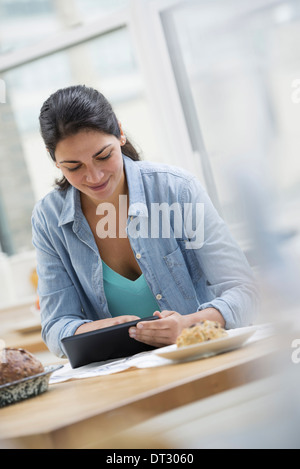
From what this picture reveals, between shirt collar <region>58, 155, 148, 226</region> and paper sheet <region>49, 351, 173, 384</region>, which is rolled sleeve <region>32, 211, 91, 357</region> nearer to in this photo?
shirt collar <region>58, 155, 148, 226</region>

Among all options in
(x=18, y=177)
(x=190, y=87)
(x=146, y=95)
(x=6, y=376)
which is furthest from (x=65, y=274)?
(x=18, y=177)

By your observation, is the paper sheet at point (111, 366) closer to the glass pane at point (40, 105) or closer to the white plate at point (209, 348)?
the white plate at point (209, 348)

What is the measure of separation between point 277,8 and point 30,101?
322 centimetres

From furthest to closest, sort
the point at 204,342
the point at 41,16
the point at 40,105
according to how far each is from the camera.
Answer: the point at 40,105 → the point at 41,16 → the point at 204,342

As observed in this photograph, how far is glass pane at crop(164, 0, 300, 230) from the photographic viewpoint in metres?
0.44

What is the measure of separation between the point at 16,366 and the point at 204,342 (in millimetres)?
312

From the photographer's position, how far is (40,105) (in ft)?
11.6

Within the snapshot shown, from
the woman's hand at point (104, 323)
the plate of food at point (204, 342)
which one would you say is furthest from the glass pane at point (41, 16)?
the plate of food at point (204, 342)

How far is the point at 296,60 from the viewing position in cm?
44

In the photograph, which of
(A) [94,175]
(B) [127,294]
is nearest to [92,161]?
(A) [94,175]

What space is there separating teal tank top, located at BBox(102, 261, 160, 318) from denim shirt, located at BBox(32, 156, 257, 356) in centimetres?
2

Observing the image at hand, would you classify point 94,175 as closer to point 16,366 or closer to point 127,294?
point 127,294
